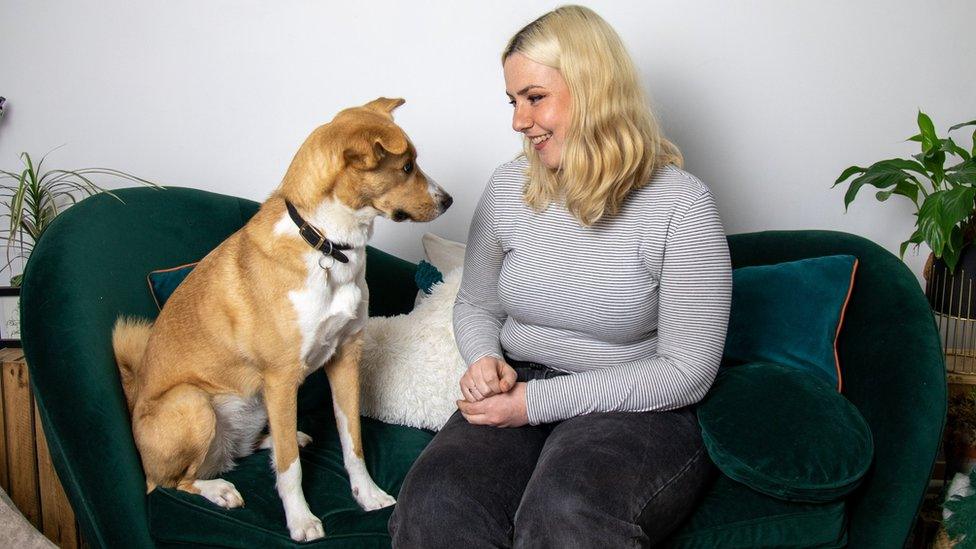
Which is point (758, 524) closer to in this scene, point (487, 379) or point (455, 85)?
point (487, 379)

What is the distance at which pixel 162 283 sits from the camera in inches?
82.4

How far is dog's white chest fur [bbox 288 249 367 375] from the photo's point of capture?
1736 mm

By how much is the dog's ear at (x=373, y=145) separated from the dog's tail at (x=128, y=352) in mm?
726

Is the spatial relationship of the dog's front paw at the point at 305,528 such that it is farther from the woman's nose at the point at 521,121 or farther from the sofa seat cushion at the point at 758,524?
the woman's nose at the point at 521,121

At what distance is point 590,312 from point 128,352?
1.10m

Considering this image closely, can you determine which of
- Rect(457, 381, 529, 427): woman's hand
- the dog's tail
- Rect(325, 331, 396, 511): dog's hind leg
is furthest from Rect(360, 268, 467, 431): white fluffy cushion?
the dog's tail

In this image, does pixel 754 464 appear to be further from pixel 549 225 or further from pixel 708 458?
pixel 549 225

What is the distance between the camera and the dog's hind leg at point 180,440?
5.71 feet

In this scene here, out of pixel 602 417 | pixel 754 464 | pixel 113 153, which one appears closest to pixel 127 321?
pixel 113 153

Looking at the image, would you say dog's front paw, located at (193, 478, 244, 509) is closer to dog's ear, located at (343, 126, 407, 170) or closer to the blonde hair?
dog's ear, located at (343, 126, 407, 170)

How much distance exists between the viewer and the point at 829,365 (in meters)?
1.89

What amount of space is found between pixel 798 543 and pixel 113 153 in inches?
94.1

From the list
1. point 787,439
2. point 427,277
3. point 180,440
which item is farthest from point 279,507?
point 787,439

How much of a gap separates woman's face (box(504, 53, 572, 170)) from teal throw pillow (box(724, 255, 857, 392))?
0.68m
